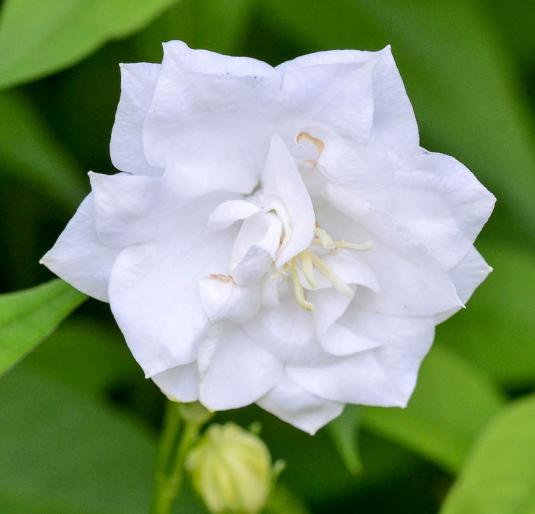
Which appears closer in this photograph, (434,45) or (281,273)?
(281,273)

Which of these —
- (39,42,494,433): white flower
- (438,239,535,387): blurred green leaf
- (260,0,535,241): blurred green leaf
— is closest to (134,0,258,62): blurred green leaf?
(260,0,535,241): blurred green leaf

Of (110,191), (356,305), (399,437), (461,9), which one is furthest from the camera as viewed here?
(461,9)

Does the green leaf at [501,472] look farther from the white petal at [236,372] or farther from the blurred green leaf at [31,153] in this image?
the blurred green leaf at [31,153]

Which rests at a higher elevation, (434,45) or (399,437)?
(434,45)

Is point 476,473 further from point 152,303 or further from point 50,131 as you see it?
point 50,131

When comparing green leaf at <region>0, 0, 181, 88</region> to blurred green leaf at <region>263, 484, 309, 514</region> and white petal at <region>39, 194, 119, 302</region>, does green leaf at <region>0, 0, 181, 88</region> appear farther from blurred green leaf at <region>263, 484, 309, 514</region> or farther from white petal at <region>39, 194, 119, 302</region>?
blurred green leaf at <region>263, 484, 309, 514</region>

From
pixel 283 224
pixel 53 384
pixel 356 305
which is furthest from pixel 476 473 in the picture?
pixel 53 384
